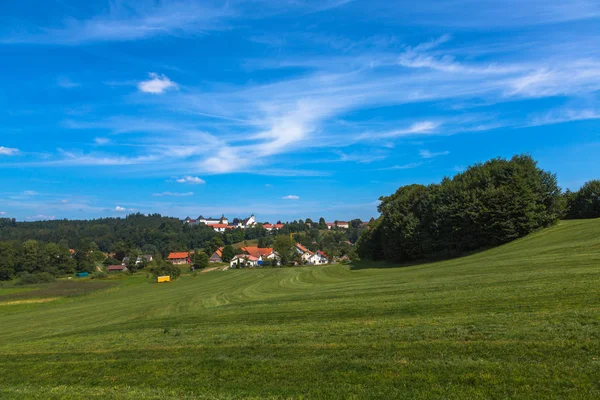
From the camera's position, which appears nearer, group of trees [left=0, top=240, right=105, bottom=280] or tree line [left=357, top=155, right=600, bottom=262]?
tree line [left=357, top=155, right=600, bottom=262]

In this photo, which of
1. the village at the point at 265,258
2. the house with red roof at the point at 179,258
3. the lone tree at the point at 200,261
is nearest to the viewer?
the village at the point at 265,258

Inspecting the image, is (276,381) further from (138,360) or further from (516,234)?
(516,234)

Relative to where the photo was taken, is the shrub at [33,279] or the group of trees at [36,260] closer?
the shrub at [33,279]

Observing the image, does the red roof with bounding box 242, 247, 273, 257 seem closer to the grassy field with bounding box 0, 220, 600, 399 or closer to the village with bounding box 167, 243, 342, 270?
the village with bounding box 167, 243, 342, 270

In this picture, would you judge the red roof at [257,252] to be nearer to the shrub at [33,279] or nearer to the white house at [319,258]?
the white house at [319,258]

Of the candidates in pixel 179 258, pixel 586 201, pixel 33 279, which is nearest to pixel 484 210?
pixel 586 201

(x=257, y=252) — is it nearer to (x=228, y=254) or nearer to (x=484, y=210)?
(x=228, y=254)

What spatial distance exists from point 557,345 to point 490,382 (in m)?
1.98

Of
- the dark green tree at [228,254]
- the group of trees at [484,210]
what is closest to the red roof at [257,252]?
the dark green tree at [228,254]

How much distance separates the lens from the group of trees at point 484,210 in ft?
133

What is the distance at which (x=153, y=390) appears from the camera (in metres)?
8.27

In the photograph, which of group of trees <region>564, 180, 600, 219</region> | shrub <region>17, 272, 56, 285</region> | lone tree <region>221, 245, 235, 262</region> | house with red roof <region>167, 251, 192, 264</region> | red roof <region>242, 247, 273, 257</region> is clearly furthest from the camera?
house with red roof <region>167, 251, 192, 264</region>

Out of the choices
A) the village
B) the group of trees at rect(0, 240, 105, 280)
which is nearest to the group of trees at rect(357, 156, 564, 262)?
the village

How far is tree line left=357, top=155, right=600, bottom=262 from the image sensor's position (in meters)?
40.6
